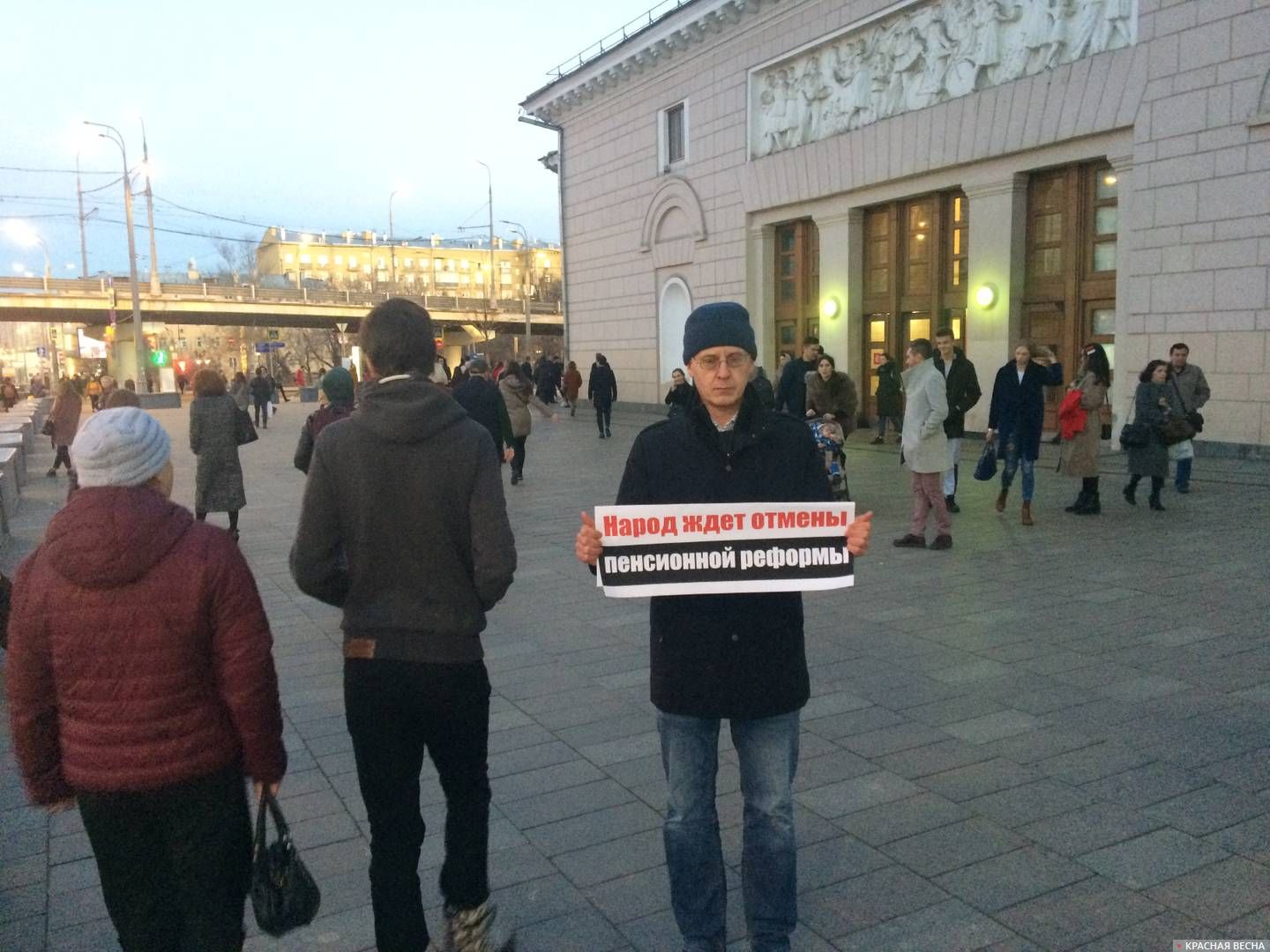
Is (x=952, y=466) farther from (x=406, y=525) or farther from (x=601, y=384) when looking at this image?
(x=601, y=384)

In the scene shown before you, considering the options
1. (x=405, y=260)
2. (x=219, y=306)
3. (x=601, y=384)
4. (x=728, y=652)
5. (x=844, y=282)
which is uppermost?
(x=405, y=260)

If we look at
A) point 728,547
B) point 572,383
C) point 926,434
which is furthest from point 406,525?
point 572,383

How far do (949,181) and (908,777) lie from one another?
16899 mm

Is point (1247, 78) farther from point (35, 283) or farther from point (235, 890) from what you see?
point (35, 283)

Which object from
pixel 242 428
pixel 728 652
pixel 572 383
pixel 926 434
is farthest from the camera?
pixel 572 383

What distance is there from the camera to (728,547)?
275cm

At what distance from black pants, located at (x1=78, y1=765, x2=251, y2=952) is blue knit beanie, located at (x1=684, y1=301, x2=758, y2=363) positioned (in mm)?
1604

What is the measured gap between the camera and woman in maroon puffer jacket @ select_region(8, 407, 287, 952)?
90.0 inches

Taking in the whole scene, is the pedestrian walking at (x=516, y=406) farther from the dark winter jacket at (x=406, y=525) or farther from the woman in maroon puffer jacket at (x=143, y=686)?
the woman in maroon puffer jacket at (x=143, y=686)

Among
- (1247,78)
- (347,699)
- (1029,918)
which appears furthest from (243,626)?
(1247,78)

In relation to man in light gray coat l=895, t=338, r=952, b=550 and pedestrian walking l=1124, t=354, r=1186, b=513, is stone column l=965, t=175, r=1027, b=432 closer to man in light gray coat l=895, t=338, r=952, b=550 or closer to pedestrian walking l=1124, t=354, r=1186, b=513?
pedestrian walking l=1124, t=354, r=1186, b=513

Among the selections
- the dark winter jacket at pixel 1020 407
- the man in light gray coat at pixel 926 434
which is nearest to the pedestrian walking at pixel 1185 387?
the dark winter jacket at pixel 1020 407

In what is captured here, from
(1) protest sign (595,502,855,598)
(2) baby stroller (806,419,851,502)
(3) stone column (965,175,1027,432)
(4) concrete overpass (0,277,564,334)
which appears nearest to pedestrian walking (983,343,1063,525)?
(2) baby stroller (806,419,851,502)

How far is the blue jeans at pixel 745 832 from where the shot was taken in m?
2.71
